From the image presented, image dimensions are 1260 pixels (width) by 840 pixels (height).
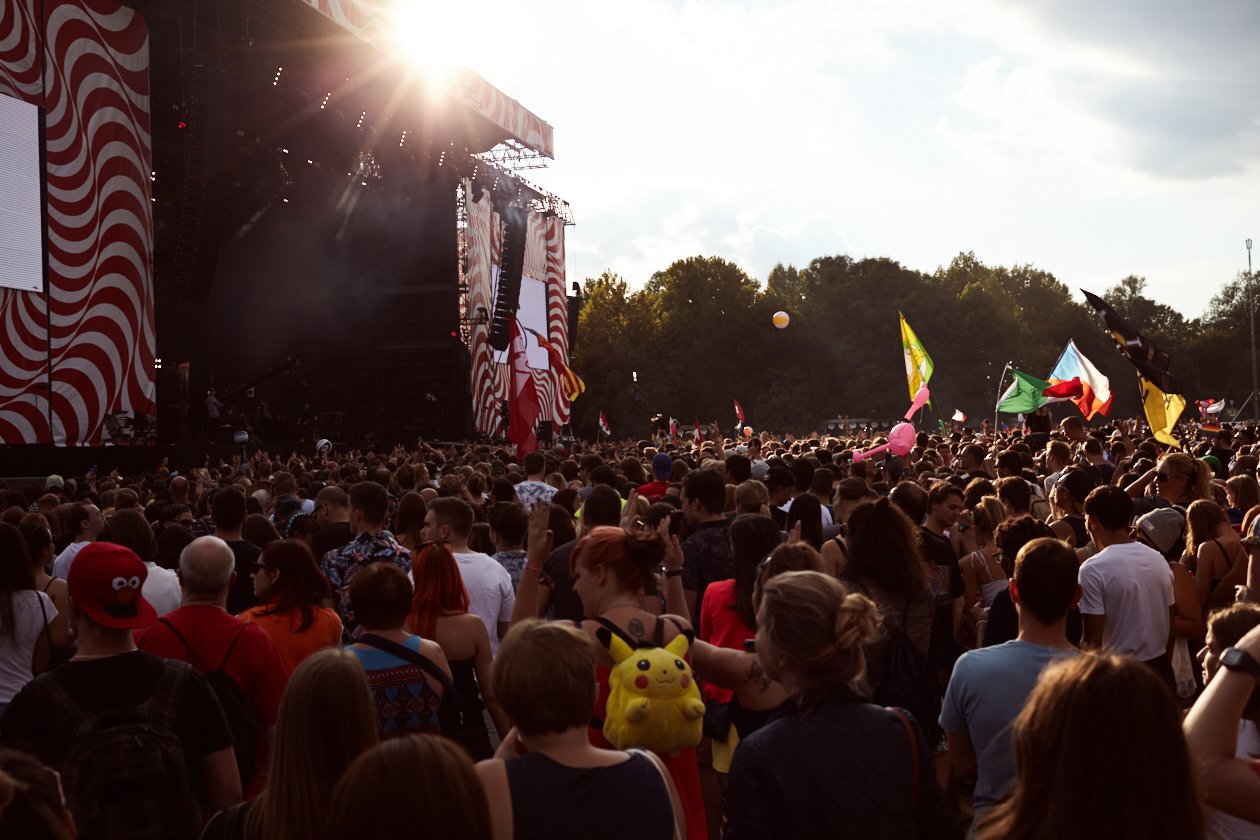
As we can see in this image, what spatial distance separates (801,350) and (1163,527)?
5667 centimetres

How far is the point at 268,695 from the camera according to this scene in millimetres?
3596

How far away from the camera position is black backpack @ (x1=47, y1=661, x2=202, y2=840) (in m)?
2.84

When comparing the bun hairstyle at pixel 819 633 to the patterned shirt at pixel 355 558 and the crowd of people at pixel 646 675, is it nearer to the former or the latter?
the crowd of people at pixel 646 675

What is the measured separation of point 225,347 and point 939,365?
42.5 meters

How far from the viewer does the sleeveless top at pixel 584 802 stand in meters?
2.35

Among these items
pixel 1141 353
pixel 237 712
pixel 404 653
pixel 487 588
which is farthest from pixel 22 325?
pixel 404 653

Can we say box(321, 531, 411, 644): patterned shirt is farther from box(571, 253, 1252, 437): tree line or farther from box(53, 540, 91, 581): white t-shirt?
box(571, 253, 1252, 437): tree line

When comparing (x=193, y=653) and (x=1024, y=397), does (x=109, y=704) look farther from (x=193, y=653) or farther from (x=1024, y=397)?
(x=1024, y=397)

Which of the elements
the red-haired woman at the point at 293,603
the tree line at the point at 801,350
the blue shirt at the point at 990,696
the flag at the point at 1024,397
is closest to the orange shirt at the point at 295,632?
the red-haired woman at the point at 293,603

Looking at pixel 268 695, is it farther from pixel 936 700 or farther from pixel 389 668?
pixel 936 700

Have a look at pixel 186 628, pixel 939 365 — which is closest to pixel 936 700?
pixel 186 628

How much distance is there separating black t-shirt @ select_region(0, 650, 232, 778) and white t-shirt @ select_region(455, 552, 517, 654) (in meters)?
2.17

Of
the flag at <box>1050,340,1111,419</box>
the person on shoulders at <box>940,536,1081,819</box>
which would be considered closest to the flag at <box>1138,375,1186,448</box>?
the flag at <box>1050,340,1111,419</box>

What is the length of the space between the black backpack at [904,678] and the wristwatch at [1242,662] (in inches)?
75.7
